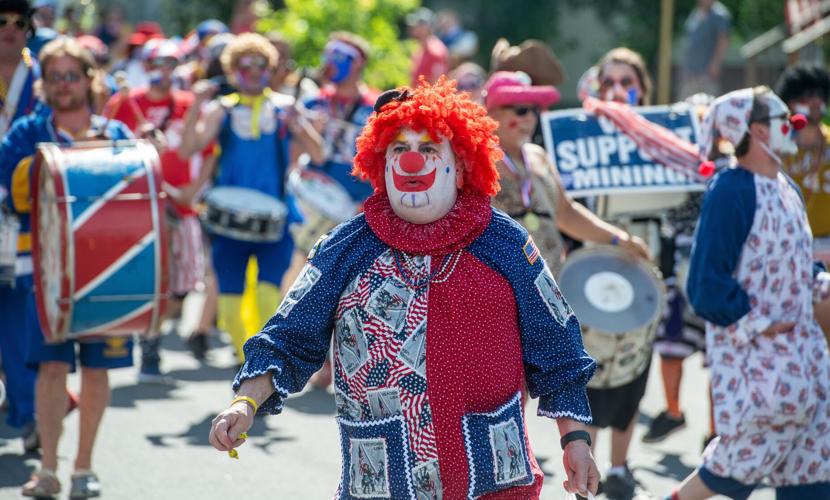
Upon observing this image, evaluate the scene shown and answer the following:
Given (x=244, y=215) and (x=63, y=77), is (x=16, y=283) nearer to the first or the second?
(x=63, y=77)

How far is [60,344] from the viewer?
6742 millimetres

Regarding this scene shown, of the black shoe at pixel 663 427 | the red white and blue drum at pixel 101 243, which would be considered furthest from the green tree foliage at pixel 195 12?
the red white and blue drum at pixel 101 243

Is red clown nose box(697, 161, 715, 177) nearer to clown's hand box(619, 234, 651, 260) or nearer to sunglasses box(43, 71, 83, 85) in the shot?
clown's hand box(619, 234, 651, 260)

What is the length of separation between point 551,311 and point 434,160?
1.76 ft

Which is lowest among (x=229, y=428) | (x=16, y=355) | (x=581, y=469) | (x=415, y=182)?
(x=16, y=355)

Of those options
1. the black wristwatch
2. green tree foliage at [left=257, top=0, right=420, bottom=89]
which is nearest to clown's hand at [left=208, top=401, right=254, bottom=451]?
the black wristwatch

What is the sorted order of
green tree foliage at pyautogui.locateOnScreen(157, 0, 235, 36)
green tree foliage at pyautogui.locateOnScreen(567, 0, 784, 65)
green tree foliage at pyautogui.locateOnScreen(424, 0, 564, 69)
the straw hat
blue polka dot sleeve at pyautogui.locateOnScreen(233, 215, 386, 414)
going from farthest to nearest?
green tree foliage at pyautogui.locateOnScreen(424, 0, 564, 69)
green tree foliage at pyautogui.locateOnScreen(157, 0, 235, 36)
green tree foliage at pyautogui.locateOnScreen(567, 0, 784, 65)
the straw hat
blue polka dot sleeve at pyautogui.locateOnScreen(233, 215, 386, 414)

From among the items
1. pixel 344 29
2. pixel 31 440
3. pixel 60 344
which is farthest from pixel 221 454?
pixel 344 29

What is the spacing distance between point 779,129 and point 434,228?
7.01 feet

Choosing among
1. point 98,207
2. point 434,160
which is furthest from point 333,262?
point 98,207

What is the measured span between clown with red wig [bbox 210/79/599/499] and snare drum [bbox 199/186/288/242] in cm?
484

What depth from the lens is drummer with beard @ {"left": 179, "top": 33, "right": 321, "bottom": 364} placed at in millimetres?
9234

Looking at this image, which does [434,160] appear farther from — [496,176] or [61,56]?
[61,56]

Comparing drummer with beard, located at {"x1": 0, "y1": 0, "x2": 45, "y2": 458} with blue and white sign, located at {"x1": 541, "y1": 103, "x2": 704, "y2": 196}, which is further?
drummer with beard, located at {"x1": 0, "y1": 0, "x2": 45, "y2": 458}
